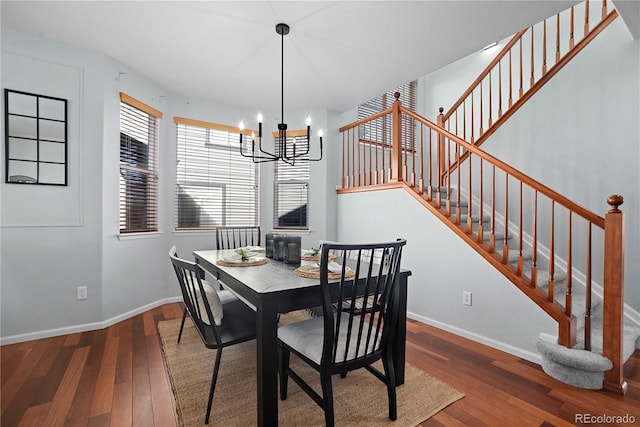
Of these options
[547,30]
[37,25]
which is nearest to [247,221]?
[37,25]

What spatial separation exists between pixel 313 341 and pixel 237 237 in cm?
260

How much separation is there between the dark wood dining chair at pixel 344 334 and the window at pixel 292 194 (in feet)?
8.57

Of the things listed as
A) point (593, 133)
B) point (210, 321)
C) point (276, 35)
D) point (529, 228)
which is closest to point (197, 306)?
point (210, 321)

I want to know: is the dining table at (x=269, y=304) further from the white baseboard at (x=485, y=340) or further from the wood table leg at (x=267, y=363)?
the white baseboard at (x=485, y=340)

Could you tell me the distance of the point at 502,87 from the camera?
3.94 m

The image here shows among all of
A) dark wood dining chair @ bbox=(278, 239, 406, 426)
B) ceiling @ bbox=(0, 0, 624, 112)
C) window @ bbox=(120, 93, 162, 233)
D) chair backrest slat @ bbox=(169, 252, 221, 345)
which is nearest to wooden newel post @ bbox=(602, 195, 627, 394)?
dark wood dining chair @ bbox=(278, 239, 406, 426)

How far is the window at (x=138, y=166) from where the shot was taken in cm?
325

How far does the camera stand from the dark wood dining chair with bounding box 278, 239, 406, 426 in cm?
145

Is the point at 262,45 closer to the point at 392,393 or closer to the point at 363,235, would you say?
the point at 363,235

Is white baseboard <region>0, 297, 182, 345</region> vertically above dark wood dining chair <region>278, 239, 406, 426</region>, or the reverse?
dark wood dining chair <region>278, 239, 406, 426</region>

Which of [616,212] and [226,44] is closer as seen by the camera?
[616,212]

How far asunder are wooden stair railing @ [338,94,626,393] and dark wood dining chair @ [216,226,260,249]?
1.36 m

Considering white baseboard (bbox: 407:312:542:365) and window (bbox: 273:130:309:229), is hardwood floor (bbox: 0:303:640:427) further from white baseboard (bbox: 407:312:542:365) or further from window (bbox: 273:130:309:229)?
window (bbox: 273:130:309:229)

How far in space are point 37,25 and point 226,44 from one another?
4.79ft
